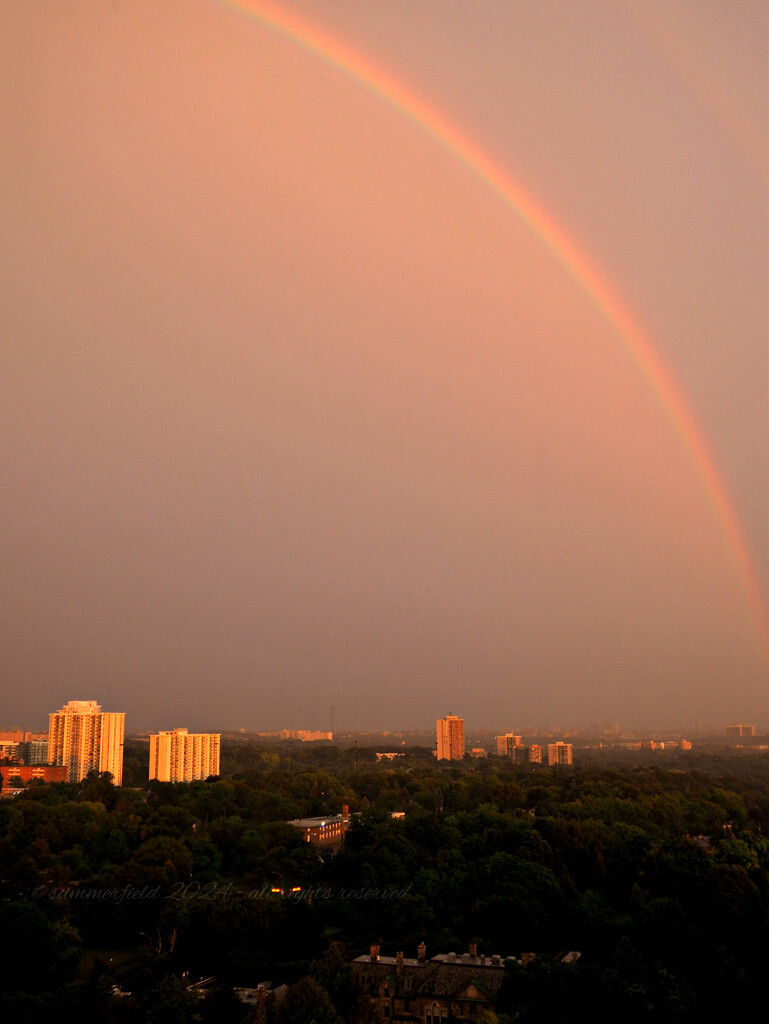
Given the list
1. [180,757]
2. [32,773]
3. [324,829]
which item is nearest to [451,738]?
[180,757]

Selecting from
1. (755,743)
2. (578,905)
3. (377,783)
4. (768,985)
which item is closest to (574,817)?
(578,905)

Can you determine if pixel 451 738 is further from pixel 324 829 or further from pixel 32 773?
pixel 324 829

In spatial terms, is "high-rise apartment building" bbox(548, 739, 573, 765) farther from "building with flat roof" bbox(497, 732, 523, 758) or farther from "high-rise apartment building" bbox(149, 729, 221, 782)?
"high-rise apartment building" bbox(149, 729, 221, 782)

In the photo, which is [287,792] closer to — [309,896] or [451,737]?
[309,896]

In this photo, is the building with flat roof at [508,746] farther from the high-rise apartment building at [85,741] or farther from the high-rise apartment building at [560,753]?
the high-rise apartment building at [85,741]

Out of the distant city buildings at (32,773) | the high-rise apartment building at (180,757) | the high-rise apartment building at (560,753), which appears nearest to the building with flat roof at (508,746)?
the high-rise apartment building at (560,753)

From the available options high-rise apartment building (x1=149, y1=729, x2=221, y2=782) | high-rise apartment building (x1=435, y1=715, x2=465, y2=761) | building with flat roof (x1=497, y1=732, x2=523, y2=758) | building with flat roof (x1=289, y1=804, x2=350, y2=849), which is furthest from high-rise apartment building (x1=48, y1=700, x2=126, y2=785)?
building with flat roof (x1=497, y1=732, x2=523, y2=758)
